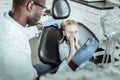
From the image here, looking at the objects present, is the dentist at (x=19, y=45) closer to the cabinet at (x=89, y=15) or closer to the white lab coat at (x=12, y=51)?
the white lab coat at (x=12, y=51)

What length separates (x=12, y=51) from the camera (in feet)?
3.30

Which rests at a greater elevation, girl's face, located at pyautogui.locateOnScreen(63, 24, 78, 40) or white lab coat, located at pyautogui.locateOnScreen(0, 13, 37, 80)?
white lab coat, located at pyautogui.locateOnScreen(0, 13, 37, 80)

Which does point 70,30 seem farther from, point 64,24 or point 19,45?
point 19,45

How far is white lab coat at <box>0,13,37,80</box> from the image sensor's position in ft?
3.21

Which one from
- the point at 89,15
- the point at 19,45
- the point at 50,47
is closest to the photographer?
the point at 19,45

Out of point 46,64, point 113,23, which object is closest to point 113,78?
point 113,23

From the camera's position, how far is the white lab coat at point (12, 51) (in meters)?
0.98

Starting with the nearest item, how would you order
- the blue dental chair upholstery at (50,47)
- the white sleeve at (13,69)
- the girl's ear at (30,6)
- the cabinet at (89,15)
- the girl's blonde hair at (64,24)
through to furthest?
the white sleeve at (13,69) < the girl's ear at (30,6) < the blue dental chair upholstery at (50,47) < the girl's blonde hair at (64,24) < the cabinet at (89,15)

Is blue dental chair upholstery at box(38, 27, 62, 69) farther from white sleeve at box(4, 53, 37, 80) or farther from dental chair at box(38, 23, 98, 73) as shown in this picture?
white sleeve at box(4, 53, 37, 80)

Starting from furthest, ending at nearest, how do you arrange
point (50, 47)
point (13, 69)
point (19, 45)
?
point (50, 47), point (19, 45), point (13, 69)

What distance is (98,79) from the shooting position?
15.9 inches

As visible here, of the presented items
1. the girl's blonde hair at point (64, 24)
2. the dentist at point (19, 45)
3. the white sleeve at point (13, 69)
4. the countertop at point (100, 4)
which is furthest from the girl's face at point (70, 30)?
the countertop at point (100, 4)

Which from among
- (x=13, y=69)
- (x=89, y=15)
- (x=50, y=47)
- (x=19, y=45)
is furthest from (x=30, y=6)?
(x=89, y=15)

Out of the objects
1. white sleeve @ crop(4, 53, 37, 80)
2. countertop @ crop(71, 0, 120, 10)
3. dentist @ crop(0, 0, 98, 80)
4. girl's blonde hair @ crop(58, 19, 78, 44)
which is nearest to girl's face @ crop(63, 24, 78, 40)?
girl's blonde hair @ crop(58, 19, 78, 44)
